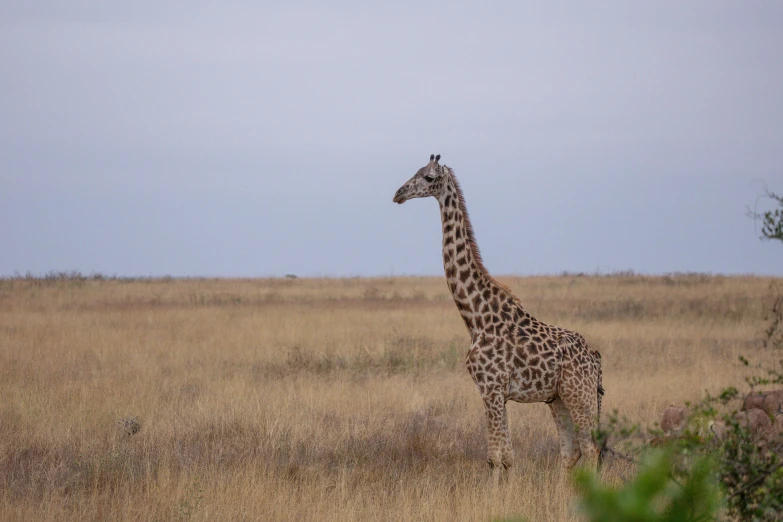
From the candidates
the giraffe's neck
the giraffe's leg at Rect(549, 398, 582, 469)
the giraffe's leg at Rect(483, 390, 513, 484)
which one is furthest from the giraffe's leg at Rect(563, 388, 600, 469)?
the giraffe's neck

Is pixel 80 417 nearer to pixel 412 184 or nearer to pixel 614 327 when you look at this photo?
pixel 412 184

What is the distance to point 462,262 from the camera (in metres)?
7.95

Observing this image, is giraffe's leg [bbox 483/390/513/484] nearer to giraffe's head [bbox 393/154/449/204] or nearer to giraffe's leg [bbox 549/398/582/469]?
giraffe's leg [bbox 549/398/582/469]

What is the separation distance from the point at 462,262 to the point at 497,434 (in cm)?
162

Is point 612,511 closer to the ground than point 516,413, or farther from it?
farther from it

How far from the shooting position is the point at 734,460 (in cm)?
403

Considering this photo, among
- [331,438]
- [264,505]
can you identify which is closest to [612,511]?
[264,505]

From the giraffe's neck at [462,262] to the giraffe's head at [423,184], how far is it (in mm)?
122

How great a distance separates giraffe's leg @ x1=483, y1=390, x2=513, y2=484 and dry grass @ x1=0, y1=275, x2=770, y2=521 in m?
0.20

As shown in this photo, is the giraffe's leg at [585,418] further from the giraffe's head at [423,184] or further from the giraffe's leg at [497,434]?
the giraffe's head at [423,184]

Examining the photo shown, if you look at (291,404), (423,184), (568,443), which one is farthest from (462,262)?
(291,404)

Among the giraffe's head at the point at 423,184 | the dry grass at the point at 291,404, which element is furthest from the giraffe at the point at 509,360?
the dry grass at the point at 291,404

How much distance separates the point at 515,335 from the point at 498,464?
115cm

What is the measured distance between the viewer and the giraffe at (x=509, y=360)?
739 centimetres
